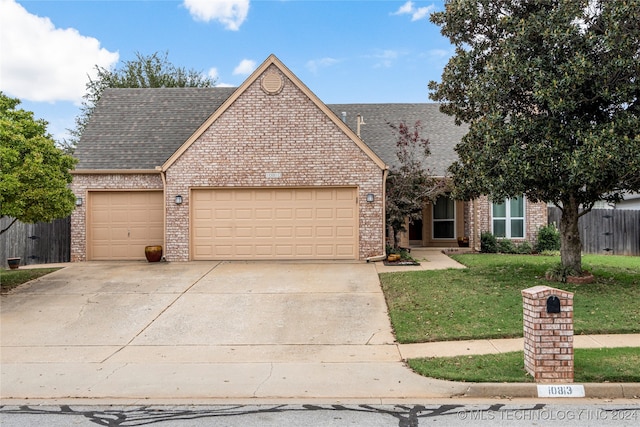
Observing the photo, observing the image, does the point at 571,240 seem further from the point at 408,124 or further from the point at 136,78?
the point at 136,78

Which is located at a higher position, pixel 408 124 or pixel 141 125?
pixel 408 124

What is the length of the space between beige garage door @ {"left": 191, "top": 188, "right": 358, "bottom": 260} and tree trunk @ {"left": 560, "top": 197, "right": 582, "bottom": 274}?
617cm

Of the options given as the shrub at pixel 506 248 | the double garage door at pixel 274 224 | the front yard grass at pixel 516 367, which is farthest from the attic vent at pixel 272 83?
the front yard grass at pixel 516 367

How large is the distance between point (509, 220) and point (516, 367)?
13.7m

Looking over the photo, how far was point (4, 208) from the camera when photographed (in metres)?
12.1

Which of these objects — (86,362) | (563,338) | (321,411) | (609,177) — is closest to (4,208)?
(86,362)

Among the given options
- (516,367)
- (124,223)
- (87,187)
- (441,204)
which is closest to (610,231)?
(441,204)

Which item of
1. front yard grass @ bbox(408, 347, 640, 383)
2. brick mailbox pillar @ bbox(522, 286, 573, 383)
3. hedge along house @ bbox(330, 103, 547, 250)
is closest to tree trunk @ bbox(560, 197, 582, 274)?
front yard grass @ bbox(408, 347, 640, 383)

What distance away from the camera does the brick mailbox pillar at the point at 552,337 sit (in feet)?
21.7

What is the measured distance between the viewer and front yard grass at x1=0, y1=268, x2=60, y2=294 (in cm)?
1369

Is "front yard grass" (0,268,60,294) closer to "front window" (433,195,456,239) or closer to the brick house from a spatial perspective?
the brick house

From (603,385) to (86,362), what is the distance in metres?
7.14

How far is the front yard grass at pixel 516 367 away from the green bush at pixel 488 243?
1141 cm

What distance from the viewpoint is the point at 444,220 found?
21.6 meters
